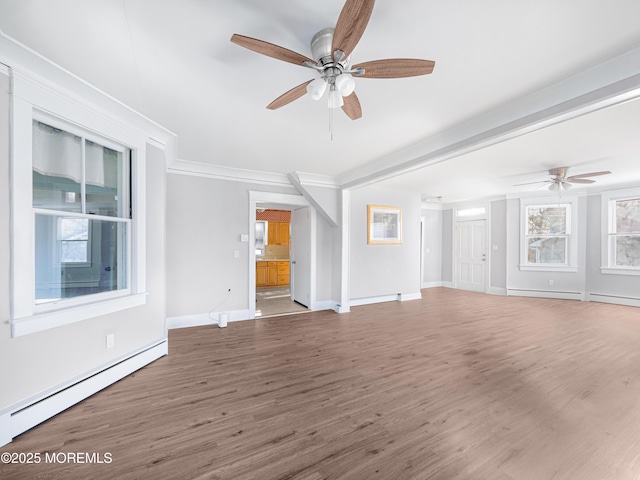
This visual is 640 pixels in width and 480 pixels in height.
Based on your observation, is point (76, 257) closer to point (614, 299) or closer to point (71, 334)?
point (71, 334)

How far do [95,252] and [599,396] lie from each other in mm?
4761

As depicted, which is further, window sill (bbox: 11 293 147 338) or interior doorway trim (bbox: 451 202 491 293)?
interior doorway trim (bbox: 451 202 491 293)

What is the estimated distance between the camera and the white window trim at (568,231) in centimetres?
624

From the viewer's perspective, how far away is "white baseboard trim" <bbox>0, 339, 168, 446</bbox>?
1765 mm

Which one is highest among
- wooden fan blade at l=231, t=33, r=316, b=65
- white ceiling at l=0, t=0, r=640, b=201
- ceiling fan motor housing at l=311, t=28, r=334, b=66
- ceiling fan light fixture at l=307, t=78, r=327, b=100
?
white ceiling at l=0, t=0, r=640, b=201

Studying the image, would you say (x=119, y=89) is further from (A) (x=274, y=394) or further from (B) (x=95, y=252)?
(A) (x=274, y=394)

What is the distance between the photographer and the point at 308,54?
1.82 m

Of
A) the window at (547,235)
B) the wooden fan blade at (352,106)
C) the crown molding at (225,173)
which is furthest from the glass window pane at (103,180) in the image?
the window at (547,235)

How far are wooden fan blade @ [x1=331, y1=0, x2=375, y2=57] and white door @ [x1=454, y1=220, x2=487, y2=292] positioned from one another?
743cm

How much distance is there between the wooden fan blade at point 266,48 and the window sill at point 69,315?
2.37 metres

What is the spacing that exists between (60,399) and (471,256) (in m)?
8.51

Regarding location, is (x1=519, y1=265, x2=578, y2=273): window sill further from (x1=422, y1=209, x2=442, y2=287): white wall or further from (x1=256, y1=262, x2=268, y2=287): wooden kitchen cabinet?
(x1=256, y1=262, x2=268, y2=287): wooden kitchen cabinet

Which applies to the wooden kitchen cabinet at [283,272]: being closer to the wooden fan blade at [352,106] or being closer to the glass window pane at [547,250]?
the wooden fan blade at [352,106]

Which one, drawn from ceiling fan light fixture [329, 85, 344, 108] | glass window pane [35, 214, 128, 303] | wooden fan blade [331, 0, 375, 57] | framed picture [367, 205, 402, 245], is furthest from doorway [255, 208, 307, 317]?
wooden fan blade [331, 0, 375, 57]
